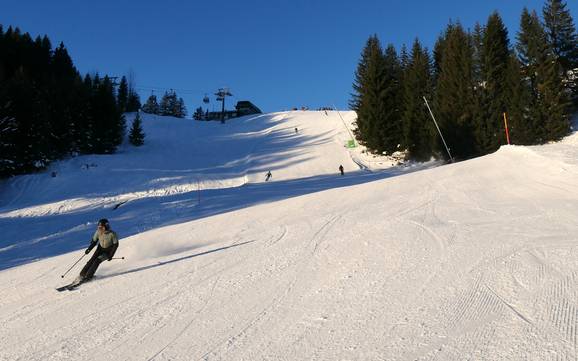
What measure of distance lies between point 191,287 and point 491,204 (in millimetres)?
8371

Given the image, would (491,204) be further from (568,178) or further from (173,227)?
(173,227)

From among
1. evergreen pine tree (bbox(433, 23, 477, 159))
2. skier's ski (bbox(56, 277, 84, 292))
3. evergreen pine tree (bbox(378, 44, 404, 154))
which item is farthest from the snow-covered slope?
evergreen pine tree (bbox(378, 44, 404, 154))

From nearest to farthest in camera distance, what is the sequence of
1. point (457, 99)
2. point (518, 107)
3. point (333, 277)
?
point (333, 277)
point (518, 107)
point (457, 99)

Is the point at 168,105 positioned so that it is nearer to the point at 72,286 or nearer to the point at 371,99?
the point at 371,99

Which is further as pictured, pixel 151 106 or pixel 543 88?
pixel 151 106

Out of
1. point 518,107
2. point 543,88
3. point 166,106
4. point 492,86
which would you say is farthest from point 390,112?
point 166,106

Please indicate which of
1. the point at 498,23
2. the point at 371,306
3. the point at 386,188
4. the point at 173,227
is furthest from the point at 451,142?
the point at 371,306

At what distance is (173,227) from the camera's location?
539 inches

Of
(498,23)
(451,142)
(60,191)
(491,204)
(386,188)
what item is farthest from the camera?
(498,23)

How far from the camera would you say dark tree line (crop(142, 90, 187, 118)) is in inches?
4262

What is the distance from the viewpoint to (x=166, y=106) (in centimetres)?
10862

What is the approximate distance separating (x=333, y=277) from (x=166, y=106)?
10850cm

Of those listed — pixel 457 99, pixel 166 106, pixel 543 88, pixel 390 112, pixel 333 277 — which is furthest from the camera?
pixel 166 106

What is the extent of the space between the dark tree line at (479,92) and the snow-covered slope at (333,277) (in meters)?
14.0
